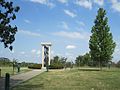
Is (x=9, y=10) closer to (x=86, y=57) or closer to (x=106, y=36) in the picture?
(x=106, y=36)

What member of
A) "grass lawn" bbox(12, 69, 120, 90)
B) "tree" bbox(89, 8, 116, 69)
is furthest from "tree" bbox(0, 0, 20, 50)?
"tree" bbox(89, 8, 116, 69)

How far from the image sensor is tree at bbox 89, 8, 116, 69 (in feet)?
177

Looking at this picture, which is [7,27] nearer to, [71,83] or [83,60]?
[71,83]

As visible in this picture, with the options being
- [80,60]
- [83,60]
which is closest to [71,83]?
[83,60]

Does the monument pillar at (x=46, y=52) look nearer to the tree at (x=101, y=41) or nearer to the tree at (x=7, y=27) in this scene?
the tree at (x=101, y=41)

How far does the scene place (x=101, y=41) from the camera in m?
54.3

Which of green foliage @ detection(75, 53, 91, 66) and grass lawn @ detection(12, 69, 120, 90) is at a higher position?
green foliage @ detection(75, 53, 91, 66)

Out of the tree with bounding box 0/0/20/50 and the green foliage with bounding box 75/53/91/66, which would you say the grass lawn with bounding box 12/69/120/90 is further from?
the green foliage with bounding box 75/53/91/66

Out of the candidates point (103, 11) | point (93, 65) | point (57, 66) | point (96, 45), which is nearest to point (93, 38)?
point (96, 45)

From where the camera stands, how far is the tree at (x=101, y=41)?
53.9 m

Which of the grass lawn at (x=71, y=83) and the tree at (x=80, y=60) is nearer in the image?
the grass lawn at (x=71, y=83)

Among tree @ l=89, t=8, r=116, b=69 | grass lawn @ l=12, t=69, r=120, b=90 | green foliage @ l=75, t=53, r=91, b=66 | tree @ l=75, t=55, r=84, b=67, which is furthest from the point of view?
tree @ l=75, t=55, r=84, b=67

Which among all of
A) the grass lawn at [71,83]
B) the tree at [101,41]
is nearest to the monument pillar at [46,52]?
the tree at [101,41]

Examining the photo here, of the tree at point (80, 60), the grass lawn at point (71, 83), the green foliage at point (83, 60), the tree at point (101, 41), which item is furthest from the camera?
the tree at point (80, 60)
